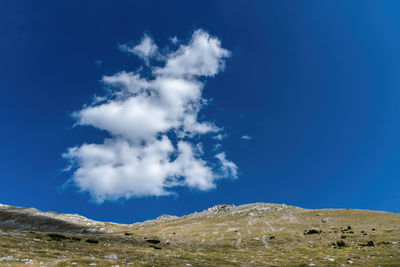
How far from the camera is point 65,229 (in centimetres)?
12588

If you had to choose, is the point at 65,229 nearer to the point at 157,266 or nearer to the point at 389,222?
the point at 157,266

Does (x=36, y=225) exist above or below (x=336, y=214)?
below

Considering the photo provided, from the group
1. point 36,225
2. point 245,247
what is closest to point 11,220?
point 36,225

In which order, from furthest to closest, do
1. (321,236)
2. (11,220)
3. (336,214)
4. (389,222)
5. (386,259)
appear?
(11,220), (336,214), (389,222), (321,236), (386,259)

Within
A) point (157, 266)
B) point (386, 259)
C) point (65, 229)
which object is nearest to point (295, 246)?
point (386, 259)

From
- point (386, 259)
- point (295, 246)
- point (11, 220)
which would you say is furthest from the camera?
point (11, 220)

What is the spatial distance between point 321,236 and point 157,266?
4709 cm

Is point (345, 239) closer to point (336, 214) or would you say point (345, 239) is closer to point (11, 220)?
point (336, 214)

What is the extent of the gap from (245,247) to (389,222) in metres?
44.9

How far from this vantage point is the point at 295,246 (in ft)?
152

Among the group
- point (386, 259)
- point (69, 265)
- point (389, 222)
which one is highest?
point (389, 222)

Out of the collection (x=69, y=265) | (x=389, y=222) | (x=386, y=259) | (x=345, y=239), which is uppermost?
(x=389, y=222)

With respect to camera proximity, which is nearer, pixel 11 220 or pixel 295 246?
pixel 295 246

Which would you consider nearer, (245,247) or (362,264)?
(362,264)
